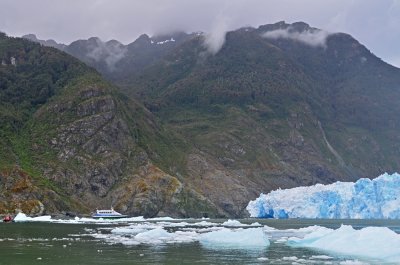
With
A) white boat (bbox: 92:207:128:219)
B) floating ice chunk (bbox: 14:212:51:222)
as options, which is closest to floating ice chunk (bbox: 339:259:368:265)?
floating ice chunk (bbox: 14:212:51:222)

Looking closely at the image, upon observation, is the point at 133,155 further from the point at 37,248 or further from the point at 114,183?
the point at 37,248

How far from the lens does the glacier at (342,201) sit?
15875cm

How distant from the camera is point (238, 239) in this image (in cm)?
6406

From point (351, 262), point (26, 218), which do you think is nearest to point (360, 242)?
point (351, 262)

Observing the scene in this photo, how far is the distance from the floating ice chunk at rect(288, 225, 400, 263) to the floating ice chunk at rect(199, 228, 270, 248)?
4110 mm

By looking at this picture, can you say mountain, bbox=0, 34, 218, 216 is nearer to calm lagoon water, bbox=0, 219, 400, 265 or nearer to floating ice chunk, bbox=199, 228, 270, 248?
floating ice chunk, bbox=199, 228, 270, 248

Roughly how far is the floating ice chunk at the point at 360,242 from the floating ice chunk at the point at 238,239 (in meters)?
4.11

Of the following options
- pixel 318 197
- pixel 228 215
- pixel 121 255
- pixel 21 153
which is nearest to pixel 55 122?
pixel 21 153

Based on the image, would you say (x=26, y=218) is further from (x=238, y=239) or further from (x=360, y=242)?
(x=360, y=242)

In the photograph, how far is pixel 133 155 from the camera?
630ft

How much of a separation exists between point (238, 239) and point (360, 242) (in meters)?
15.1

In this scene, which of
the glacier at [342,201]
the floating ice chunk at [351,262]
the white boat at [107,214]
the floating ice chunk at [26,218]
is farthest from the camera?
the glacier at [342,201]

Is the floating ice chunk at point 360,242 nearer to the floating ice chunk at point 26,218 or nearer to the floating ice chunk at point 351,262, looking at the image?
the floating ice chunk at point 351,262

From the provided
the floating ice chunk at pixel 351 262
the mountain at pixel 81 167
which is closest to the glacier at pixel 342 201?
the mountain at pixel 81 167
